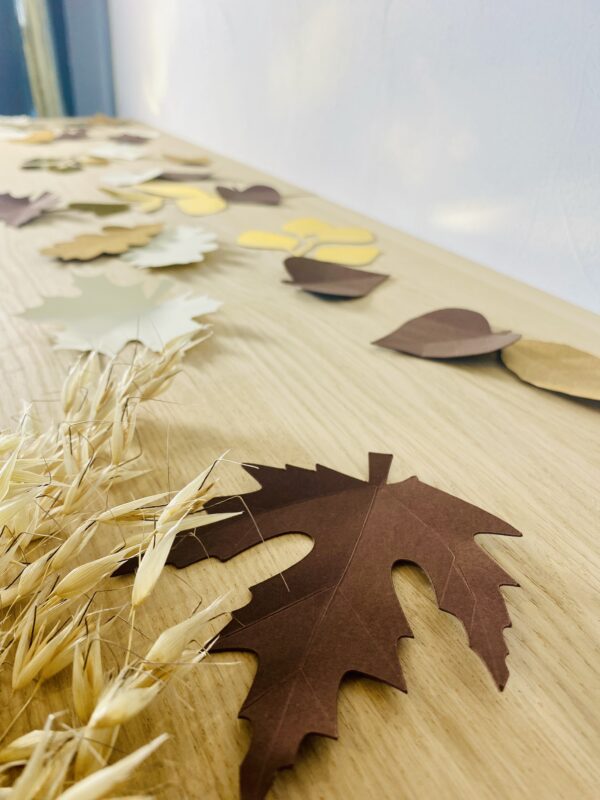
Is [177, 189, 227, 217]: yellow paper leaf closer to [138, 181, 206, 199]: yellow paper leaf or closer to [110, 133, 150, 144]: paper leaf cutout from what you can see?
[138, 181, 206, 199]: yellow paper leaf

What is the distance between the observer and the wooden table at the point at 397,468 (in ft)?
0.72

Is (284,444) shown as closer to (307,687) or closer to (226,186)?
(307,687)

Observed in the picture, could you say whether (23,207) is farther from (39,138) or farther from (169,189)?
(39,138)

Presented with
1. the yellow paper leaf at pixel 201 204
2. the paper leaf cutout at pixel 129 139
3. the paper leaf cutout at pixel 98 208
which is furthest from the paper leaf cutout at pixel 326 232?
the paper leaf cutout at pixel 129 139

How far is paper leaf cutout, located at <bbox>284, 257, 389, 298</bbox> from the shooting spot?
2.06 feet

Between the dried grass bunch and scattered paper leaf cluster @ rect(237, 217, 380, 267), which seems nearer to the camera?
the dried grass bunch

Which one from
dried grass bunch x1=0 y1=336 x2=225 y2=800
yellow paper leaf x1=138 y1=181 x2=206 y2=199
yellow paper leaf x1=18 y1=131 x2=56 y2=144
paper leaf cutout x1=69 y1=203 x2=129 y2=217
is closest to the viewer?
dried grass bunch x1=0 y1=336 x2=225 y2=800

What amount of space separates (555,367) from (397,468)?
21cm

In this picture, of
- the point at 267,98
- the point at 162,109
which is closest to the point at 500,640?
the point at 267,98

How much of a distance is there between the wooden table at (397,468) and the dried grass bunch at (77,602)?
21 millimetres

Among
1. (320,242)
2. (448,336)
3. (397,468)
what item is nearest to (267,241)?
(320,242)

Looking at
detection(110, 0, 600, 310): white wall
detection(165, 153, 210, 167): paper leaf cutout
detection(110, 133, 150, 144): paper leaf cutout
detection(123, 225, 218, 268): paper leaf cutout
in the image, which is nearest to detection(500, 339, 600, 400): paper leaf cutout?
detection(110, 0, 600, 310): white wall

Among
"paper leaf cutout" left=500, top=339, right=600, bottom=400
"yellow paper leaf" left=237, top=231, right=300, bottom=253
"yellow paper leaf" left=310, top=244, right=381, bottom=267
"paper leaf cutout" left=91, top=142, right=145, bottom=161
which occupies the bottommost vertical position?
"paper leaf cutout" left=91, top=142, right=145, bottom=161

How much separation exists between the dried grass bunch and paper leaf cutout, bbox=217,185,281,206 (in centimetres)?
66
